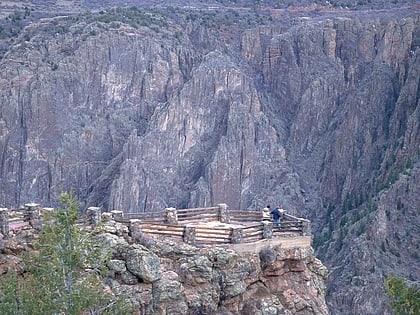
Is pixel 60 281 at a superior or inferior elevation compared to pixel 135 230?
inferior

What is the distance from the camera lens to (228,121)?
Result: 4370 inches

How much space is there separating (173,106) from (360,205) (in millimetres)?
20995

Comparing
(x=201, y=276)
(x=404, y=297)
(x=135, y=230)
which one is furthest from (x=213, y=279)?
(x=404, y=297)

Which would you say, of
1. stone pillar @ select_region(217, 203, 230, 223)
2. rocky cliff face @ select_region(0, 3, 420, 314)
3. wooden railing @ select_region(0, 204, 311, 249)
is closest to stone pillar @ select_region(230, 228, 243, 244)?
wooden railing @ select_region(0, 204, 311, 249)

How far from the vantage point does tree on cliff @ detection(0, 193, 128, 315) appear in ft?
79.7

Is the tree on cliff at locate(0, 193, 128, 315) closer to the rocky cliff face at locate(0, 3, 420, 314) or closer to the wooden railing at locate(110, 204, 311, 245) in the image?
the wooden railing at locate(110, 204, 311, 245)

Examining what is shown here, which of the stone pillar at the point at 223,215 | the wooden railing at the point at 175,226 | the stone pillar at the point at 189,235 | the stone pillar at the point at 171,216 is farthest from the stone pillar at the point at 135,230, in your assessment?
the stone pillar at the point at 223,215

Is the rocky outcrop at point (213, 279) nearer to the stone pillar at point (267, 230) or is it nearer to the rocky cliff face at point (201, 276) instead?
the rocky cliff face at point (201, 276)

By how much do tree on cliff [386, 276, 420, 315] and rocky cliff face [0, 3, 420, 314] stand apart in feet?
230

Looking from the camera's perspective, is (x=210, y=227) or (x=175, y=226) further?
A: (x=210, y=227)

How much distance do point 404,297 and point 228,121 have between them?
85938 mm

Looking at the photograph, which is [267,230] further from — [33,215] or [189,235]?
[33,215]

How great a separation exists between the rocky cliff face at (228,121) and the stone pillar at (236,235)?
66881 millimetres

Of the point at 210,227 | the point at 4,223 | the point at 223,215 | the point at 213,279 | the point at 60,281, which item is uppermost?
the point at 4,223
